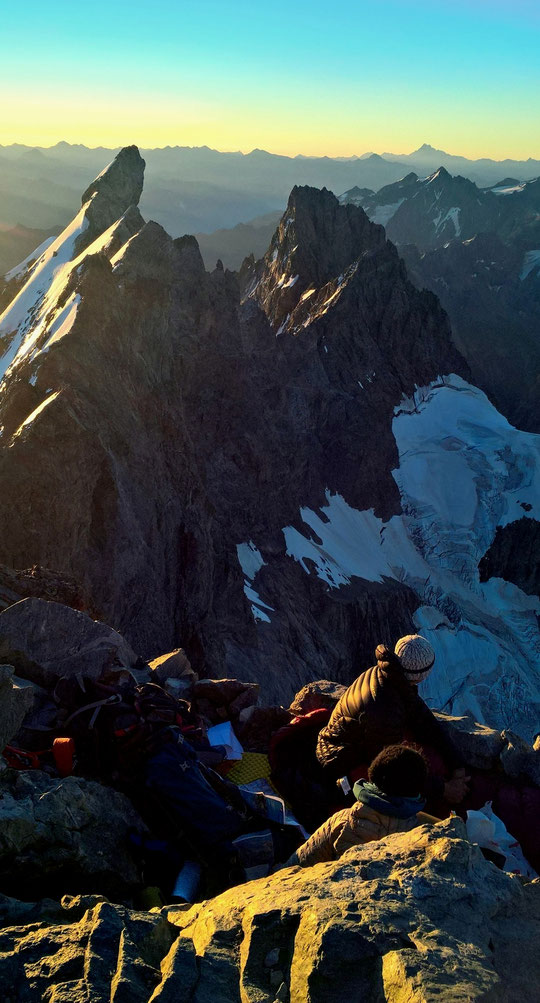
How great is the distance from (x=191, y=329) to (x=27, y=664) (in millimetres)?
43797

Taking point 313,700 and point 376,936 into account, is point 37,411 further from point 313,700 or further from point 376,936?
point 376,936

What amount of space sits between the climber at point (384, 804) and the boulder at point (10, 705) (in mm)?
3477

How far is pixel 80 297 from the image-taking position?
31609 mm

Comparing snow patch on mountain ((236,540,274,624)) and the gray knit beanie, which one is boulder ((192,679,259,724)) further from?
snow patch on mountain ((236,540,274,624))

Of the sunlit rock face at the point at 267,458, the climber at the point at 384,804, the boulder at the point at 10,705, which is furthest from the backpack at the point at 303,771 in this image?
the sunlit rock face at the point at 267,458

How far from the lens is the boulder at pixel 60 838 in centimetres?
666

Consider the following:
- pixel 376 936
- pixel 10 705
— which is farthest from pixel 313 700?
pixel 376 936

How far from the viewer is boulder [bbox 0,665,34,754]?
794 cm

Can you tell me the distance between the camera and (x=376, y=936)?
472 centimetres

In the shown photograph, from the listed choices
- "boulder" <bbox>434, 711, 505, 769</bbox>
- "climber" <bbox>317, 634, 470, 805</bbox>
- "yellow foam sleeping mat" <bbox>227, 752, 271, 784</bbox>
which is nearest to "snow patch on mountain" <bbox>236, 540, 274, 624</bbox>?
"yellow foam sleeping mat" <bbox>227, 752, 271, 784</bbox>

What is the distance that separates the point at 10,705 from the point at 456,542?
7912 cm

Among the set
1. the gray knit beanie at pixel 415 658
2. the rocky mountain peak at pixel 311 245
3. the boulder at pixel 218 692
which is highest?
the rocky mountain peak at pixel 311 245

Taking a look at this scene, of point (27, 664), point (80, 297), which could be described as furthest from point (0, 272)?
point (27, 664)

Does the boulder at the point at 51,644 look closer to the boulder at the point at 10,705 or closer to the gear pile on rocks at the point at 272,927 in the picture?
the boulder at the point at 10,705
